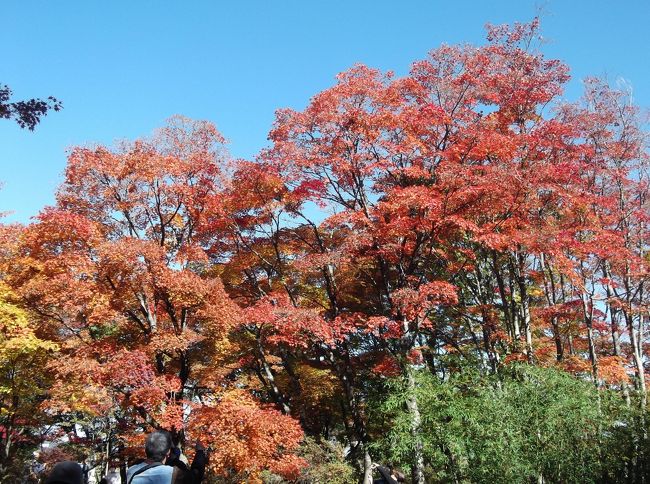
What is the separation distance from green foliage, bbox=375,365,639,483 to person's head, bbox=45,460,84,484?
252 inches

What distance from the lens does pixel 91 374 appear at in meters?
10.7

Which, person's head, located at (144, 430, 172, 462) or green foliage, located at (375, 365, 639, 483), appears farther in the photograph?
green foliage, located at (375, 365, 639, 483)

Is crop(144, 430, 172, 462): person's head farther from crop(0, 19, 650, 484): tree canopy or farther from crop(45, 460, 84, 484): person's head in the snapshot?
crop(0, 19, 650, 484): tree canopy

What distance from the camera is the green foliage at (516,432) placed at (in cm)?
790

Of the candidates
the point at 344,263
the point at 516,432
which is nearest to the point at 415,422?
the point at 516,432

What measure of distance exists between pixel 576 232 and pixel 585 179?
1.71 meters

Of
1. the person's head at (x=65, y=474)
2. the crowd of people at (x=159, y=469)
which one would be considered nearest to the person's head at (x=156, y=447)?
the crowd of people at (x=159, y=469)

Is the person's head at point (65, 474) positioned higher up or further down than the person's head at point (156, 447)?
further down

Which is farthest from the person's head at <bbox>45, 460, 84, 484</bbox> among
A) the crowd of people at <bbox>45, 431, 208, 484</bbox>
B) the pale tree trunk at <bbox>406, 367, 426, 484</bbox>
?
the pale tree trunk at <bbox>406, 367, 426, 484</bbox>

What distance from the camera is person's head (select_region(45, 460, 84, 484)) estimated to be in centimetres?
279

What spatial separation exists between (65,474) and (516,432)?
292 inches

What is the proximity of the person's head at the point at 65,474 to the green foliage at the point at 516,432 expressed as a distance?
641cm

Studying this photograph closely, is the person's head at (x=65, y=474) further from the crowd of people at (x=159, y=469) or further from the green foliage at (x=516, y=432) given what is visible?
the green foliage at (x=516, y=432)

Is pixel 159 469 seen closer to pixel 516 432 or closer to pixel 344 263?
pixel 516 432
